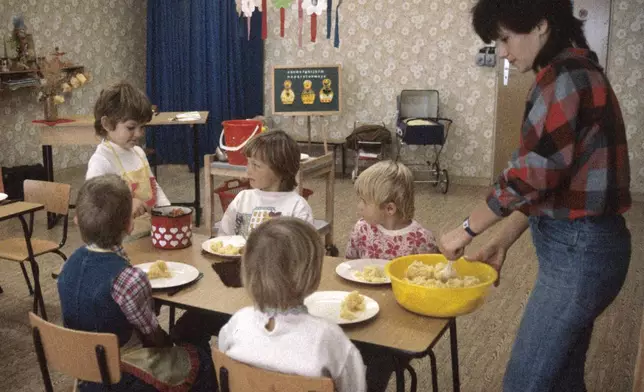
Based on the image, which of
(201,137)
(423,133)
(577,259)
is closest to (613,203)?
(577,259)

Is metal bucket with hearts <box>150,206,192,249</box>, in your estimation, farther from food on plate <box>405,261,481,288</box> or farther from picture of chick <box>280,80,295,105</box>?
picture of chick <box>280,80,295,105</box>

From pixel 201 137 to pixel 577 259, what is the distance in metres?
6.38

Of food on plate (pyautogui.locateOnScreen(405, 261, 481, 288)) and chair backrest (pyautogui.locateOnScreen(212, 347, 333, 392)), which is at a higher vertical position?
food on plate (pyautogui.locateOnScreen(405, 261, 481, 288))

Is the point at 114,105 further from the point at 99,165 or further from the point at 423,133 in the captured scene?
the point at 423,133

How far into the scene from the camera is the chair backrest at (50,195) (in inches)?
132

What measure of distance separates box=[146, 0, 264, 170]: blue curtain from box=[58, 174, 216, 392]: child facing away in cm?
581

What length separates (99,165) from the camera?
270 centimetres

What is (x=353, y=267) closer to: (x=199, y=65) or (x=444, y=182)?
(x=444, y=182)

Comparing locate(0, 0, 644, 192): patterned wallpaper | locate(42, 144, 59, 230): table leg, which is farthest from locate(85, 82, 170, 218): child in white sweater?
locate(0, 0, 644, 192): patterned wallpaper

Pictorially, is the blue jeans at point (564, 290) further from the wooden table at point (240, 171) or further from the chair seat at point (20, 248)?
the chair seat at point (20, 248)

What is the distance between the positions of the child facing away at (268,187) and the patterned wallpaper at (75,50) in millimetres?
4353

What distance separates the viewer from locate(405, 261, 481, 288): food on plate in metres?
1.64

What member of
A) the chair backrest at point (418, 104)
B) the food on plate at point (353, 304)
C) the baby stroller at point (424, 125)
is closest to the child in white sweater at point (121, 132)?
the food on plate at point (353, 304)

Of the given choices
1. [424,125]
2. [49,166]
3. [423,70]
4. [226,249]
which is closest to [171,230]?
[226,249]
